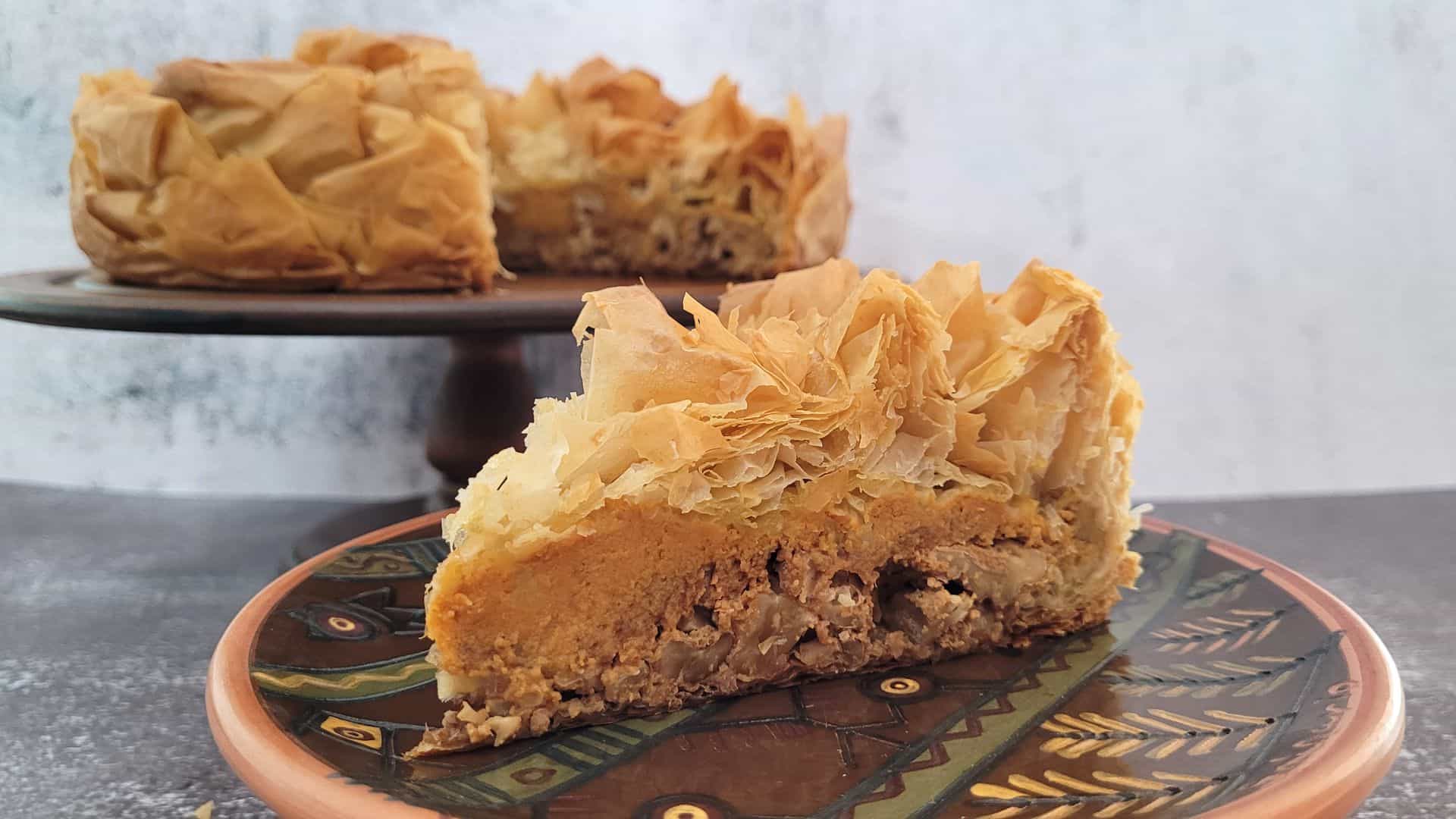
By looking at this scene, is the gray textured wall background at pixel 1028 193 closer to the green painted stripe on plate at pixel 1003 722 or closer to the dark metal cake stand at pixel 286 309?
the dark metal cake stand at pixel 286 309

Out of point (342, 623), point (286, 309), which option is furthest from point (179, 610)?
point (342, 623)

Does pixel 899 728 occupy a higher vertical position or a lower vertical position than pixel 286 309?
lower

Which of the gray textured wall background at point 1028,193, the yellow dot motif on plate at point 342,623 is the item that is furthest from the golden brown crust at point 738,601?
the gray textured wall background at point 1028,193

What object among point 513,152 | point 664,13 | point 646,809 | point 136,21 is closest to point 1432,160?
point 664,13

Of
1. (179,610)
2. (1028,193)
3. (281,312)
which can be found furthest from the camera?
(1028,193)

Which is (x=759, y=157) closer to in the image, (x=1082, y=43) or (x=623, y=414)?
(x=1082, y=43)

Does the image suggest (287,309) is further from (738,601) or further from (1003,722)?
(1003,722)

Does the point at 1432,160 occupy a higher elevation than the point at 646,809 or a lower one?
higher
